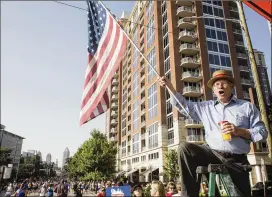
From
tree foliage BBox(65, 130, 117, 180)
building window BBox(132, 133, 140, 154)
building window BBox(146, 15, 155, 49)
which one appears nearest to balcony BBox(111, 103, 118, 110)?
building window BBox(132, 133, 140, 154)

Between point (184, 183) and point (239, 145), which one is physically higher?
point (239, 145)

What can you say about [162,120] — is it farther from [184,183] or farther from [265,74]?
[265,74]

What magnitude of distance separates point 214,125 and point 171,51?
40375 millimetres

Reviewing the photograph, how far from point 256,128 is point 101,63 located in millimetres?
5651

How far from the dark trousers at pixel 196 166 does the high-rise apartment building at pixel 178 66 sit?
34.8 m

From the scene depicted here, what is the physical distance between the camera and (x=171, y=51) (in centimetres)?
4228

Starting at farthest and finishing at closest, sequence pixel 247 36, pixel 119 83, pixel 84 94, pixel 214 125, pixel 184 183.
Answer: pixel 119 83, pixel 247 36, pixel 84 94, pixel 214 125, pixel 184 183

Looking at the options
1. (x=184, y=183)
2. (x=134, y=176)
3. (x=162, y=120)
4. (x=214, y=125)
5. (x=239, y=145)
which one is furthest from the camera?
(x=134, y=176)

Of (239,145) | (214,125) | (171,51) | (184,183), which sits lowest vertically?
(184,183)

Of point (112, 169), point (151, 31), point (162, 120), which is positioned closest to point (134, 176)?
point (112, 169)

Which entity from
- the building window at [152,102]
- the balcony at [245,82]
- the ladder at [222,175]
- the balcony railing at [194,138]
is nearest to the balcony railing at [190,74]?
the building window at [152,102]

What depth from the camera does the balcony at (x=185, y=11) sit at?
44.1 m

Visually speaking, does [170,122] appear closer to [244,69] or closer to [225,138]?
[244,69]

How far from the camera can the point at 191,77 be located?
1558 inches
